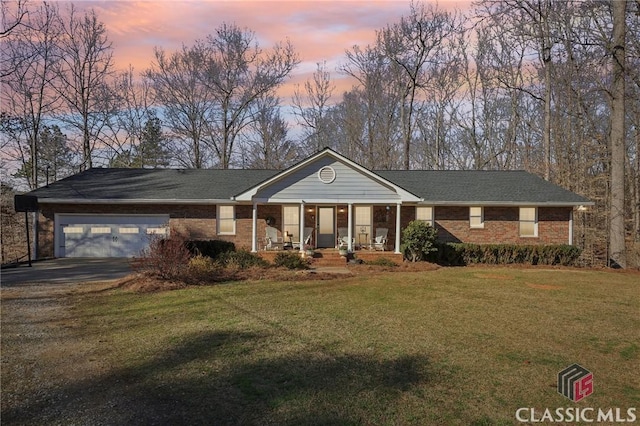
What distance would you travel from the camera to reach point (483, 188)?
20.8 meters

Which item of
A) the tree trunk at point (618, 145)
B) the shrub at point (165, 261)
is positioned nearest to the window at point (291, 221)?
the shrub at point (165, 261)

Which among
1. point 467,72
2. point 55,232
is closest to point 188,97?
point 55,232

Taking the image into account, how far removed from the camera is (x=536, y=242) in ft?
64.3

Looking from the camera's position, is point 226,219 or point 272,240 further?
point 226,219

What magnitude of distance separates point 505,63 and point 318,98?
1606 cm

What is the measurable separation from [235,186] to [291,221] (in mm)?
3512

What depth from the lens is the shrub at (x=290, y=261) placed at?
15.6 m

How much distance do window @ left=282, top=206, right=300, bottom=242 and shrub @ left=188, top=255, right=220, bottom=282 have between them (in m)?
5.33

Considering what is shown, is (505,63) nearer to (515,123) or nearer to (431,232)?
(515,123)

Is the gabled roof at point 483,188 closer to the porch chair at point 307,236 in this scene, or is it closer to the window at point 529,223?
the window at point 529,223

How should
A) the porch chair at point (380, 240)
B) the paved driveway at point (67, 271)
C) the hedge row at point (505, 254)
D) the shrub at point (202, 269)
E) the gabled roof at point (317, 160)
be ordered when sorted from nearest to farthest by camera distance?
the shrub at point (202, 269)
the paved driveway at point (67, 271)
the gabled roof at point (317, 160)
the hedge row at point (505, 254)
the porch chair at point (380, 240)

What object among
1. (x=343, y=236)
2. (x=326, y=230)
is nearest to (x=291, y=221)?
(x=326, y=230)

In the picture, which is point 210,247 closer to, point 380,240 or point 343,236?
point 343,236

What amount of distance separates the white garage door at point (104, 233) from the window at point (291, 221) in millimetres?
5492
